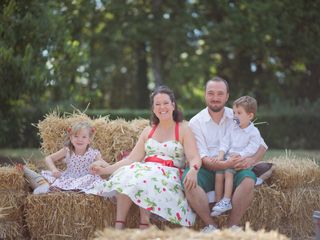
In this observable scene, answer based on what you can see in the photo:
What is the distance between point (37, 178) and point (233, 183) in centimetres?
163

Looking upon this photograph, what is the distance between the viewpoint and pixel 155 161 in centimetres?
489

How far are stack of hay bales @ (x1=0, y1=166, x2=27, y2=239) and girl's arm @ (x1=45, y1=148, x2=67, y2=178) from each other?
0.33 metres

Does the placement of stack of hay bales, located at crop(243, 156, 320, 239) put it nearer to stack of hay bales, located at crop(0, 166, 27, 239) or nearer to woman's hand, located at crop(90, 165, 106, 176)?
woman's hand, located at crop(90, 165, 106, 176)

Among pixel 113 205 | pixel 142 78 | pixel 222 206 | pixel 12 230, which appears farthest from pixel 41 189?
pixel 142 78

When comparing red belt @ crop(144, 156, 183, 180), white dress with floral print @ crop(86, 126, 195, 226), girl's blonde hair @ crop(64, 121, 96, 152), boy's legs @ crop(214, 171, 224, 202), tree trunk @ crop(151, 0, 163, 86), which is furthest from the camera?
tree trunk @ crop(151, 0, 163, 86)

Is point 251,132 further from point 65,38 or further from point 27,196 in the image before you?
point 65,38

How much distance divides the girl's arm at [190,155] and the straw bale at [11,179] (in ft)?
4.56

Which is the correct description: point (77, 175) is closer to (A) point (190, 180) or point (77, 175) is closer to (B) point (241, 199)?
(A) point (190, 180)

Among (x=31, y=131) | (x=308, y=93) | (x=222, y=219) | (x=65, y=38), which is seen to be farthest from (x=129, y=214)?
(x=308, y=93)

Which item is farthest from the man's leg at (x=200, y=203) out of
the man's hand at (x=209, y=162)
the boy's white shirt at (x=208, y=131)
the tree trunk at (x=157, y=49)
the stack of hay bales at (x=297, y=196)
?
the tree trunk at (x=157, y=49)

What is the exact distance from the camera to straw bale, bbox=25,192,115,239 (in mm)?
4824

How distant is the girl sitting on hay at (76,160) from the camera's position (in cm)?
507

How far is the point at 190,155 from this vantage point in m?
4.83

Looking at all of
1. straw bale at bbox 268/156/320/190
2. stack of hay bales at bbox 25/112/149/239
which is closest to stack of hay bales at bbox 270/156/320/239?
straw bale at bbox 268/156/320/190
